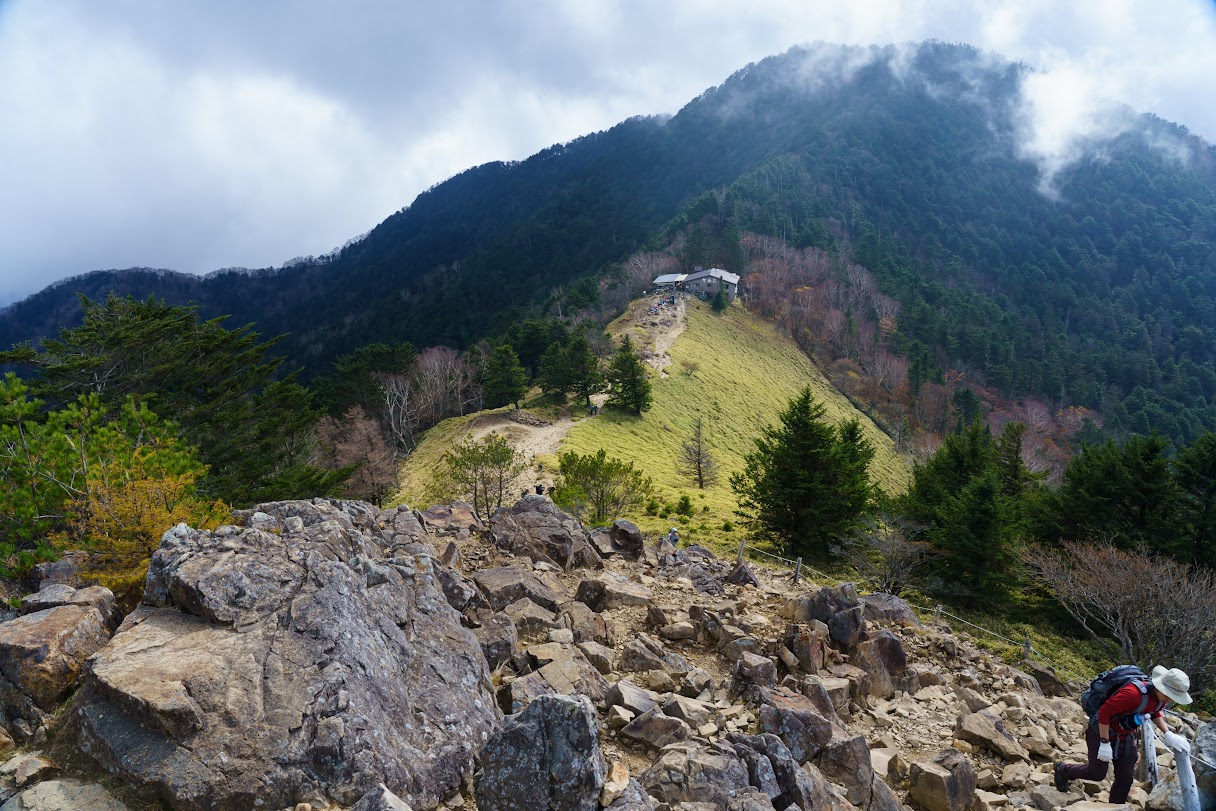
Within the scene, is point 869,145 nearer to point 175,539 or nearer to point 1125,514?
point 1125,514

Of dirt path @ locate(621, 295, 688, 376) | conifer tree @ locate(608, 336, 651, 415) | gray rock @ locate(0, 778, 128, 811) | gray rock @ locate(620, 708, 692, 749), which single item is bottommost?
gray rock @ locate(620, 708, 692, 749)

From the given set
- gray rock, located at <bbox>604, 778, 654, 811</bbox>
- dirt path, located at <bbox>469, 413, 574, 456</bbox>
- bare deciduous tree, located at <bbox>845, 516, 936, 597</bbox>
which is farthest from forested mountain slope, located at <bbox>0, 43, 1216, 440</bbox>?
gray rock, located at <bbox>604, 778, 654, 811</bbox>

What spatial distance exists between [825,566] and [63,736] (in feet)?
82.6

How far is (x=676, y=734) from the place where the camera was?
734 cm

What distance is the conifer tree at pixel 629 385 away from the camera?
47.3 m

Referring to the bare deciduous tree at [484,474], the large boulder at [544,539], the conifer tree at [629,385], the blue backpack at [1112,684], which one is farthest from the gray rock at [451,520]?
the conifer tree at [629,385]

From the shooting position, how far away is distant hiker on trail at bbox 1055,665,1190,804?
267 inches

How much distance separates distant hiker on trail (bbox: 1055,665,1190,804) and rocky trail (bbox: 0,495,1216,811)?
13.9 inches

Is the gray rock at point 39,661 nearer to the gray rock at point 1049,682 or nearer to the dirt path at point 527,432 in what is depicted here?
the gray rock at point 1049,682

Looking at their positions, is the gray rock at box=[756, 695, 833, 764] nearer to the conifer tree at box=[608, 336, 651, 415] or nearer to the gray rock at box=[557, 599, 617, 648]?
the gray rock at box=[557, 599, 617, 648]

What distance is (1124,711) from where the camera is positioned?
276 inches

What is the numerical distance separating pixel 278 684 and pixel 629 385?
1661 inches

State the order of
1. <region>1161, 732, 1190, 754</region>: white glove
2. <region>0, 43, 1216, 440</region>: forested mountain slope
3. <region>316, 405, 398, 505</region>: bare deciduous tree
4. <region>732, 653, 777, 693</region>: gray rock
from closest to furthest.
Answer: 1. <region>1161, 732, 1190, 754</region>: white glove
2. <region>732, 653, 777, 693</region>: gray rock
3. <region>316, 405, 398, 505</region>: bare deciduous tree
4. <region>0, 43, 1216, 440</region>: forested mountain slope

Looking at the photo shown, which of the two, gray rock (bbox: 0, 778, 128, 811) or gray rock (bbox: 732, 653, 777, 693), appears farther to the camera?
gray rock (bbox: 732, 653, 777, 693)
